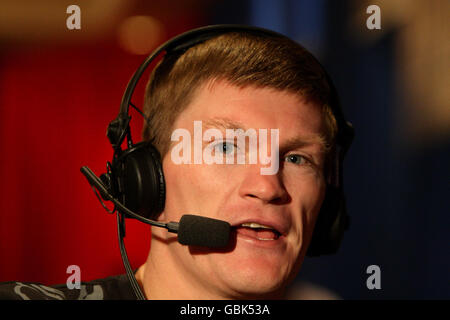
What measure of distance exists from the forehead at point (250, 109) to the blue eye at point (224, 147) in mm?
48

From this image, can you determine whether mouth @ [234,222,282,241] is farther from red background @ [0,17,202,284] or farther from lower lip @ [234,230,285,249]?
red background @ [0,17,202,284]

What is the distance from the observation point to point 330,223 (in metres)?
1.19

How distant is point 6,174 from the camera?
5.23 feet

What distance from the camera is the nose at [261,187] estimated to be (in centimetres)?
97

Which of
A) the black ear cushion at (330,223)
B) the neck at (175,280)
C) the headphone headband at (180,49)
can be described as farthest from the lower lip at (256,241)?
the headphone headband at (180,49)

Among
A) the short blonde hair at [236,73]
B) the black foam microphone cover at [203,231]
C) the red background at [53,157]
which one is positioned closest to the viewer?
the black foam microphone cover at [203,231]

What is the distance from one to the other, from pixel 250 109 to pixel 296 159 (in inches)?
6.9

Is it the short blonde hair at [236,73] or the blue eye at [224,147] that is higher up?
the short blonde hair at [236,73]

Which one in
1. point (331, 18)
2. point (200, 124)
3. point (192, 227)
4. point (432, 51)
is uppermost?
point (331, 18)

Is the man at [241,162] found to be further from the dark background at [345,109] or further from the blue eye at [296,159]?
the dark background at [345,109]

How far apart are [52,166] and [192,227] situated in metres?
0.84
